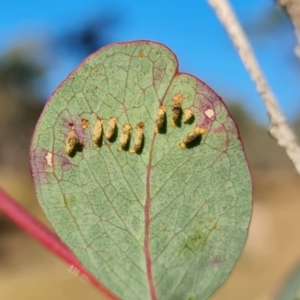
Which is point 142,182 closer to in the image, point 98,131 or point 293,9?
point 98,131

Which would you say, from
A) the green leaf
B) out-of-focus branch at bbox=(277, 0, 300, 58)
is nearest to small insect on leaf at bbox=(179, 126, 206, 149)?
the green leaf

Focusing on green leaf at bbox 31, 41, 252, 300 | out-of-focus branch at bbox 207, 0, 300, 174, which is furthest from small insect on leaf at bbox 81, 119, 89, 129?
out-of-focus branch at bbox 207, 0, 300, 174

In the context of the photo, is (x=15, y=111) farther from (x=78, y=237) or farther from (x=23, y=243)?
(x=78, y=237)

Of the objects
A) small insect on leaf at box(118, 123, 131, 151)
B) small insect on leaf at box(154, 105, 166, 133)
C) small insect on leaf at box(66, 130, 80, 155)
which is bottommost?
small insect on leaf at box(66, 130, 80, 155)

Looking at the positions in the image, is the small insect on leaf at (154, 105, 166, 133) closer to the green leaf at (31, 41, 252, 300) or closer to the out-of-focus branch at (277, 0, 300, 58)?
the green leaf at (31, 41, 252, 300)

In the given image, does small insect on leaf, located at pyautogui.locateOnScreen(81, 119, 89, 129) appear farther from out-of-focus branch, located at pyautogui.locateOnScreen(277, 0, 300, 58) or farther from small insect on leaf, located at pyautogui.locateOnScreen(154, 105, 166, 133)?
out-of-focus branch, located at pyautogui.locateOnScreen(277, 0, 300, 58)

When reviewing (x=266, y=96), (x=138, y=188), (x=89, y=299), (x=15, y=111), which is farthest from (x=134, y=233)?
(x=15, y=111)

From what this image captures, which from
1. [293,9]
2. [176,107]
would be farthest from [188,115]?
[293,9]

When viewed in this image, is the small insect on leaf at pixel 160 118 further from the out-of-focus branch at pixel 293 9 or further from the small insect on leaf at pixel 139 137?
the out-of-focus branch at pixel 293 9

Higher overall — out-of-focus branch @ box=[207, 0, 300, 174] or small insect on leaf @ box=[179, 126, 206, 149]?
out-of-focus branch @ box=[207, 0, 300, 174]
